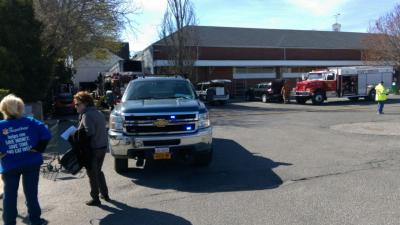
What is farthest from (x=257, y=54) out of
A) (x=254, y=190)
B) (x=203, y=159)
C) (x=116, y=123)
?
(x=254, y=190)

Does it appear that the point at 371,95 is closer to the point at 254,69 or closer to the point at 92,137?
the point at 254,69

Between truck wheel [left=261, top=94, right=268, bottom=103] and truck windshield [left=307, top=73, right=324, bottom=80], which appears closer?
truck windshield [left=307, top=73, right=324, bottom=80]

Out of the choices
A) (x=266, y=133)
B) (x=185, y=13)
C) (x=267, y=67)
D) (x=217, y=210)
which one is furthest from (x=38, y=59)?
(x=267, y=67)

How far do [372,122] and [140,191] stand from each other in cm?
1364

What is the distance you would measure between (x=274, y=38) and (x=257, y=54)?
424 cm

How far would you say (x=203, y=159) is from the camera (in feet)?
31.3

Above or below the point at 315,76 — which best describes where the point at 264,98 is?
below

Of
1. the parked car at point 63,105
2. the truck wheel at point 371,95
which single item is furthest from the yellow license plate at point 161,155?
the truck wheel at point 371,95

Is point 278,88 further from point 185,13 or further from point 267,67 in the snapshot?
point 267,67

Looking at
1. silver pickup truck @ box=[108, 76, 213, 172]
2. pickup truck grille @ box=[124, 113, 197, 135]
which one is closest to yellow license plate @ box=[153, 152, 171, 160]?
silver pickup truck @ box=[108, 76, 213, 172]

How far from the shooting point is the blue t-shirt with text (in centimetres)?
574

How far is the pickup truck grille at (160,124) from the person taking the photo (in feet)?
28.6

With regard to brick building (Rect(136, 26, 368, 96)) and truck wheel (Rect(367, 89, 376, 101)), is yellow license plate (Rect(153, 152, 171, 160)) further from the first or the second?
brick building (Rect(136, 26, 368, 96))

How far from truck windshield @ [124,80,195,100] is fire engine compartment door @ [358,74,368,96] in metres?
29.4
